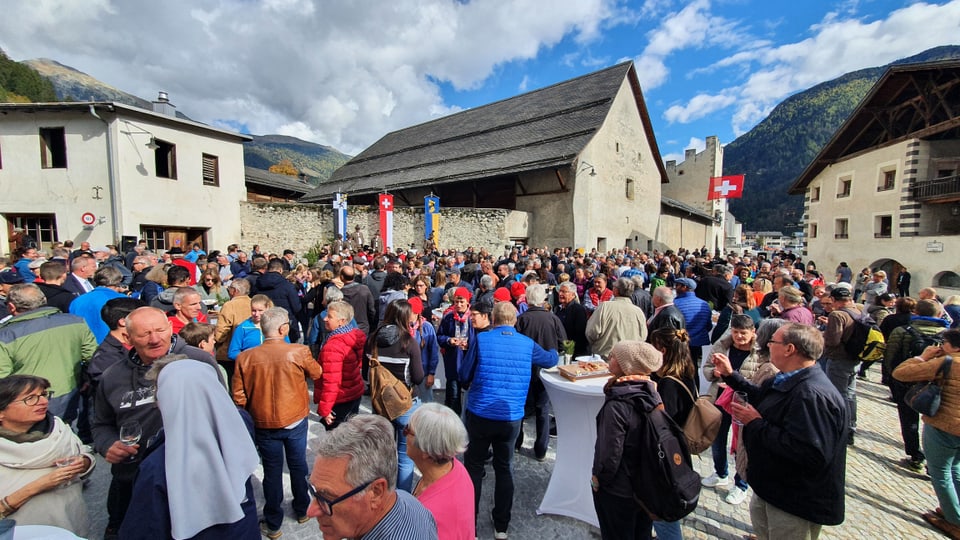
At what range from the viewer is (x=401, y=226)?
1834 cm

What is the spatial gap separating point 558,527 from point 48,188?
18.8 meters

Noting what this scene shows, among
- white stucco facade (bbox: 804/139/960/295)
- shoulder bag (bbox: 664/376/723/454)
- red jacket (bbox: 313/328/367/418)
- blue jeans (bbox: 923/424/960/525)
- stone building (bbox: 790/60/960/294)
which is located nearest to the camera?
shoulder bag (bbox: 664/376/723/454)

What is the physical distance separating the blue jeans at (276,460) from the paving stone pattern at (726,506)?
0.26 metres

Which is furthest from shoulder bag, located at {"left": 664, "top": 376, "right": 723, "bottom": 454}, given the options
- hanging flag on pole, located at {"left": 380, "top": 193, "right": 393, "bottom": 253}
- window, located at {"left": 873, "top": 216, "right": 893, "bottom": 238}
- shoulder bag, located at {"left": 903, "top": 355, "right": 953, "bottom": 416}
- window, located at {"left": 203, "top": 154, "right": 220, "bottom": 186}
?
window, located at {"left": 873, "top": 216, "right": 893, "bottom": 238}

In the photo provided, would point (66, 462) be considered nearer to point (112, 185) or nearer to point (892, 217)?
point (112, 185)

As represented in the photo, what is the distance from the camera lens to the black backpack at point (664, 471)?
2.13 meters

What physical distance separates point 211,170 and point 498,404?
17.4 metres

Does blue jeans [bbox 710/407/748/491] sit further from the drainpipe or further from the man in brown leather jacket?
the drainpipe

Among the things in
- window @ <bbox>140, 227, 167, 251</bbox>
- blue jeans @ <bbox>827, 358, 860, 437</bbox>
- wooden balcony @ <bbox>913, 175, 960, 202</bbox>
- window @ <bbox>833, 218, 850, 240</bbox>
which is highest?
wooden balcony @ <bbox>913, 175, 960, 202</bbox>

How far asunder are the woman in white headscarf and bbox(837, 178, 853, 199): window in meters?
25.5

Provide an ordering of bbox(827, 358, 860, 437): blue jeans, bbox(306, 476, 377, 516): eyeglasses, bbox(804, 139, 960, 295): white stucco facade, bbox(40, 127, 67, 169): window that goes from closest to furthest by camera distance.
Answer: bbox(306, 476, 377, 516): eyeglasses
bbox(827, 358, 860, 437): blue jeans
bbox(40, 127, 67, 169): window
bbox(804, 139, 960, 295): white stucco facade

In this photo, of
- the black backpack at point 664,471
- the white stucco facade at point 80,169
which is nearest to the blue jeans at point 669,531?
the black backpack at point 664,471

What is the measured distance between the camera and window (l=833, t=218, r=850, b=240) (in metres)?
18.4

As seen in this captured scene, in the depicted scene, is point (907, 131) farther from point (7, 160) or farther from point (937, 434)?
point (7, 160)
